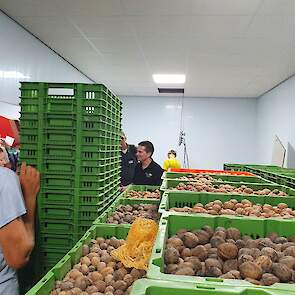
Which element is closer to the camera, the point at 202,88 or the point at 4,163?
the point at 4,163

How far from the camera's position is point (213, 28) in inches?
160

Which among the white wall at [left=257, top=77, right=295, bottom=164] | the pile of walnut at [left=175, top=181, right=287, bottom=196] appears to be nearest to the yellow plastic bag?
the pile of walnut at [left=175, top=181, right=287, bottom=196]

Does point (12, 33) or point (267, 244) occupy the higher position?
point (12, 33)

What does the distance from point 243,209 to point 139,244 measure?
609mm

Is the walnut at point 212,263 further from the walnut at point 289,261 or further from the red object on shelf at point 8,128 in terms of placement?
the red object on shelf at point 8,128

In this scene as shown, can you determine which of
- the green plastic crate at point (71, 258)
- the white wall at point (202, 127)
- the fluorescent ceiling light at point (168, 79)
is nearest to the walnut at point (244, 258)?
the green plastic crate at point (71, 258)

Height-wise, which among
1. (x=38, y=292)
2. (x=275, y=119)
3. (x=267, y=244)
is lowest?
(x=38, y=292)

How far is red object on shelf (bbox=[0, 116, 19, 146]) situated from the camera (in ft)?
12.1

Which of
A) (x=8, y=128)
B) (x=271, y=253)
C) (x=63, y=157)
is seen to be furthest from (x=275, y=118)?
(x=271, y=253)

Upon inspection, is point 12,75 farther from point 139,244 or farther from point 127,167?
point 139,244

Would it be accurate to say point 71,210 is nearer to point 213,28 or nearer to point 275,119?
point 213,28

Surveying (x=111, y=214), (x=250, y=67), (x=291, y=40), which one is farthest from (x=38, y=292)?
(x=250, y=67)

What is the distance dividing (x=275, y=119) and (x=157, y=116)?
3.12m

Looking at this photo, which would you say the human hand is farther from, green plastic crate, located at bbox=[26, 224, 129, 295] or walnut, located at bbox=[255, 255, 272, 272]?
walnut, located at bbox=[255, 255, 272, 272]
